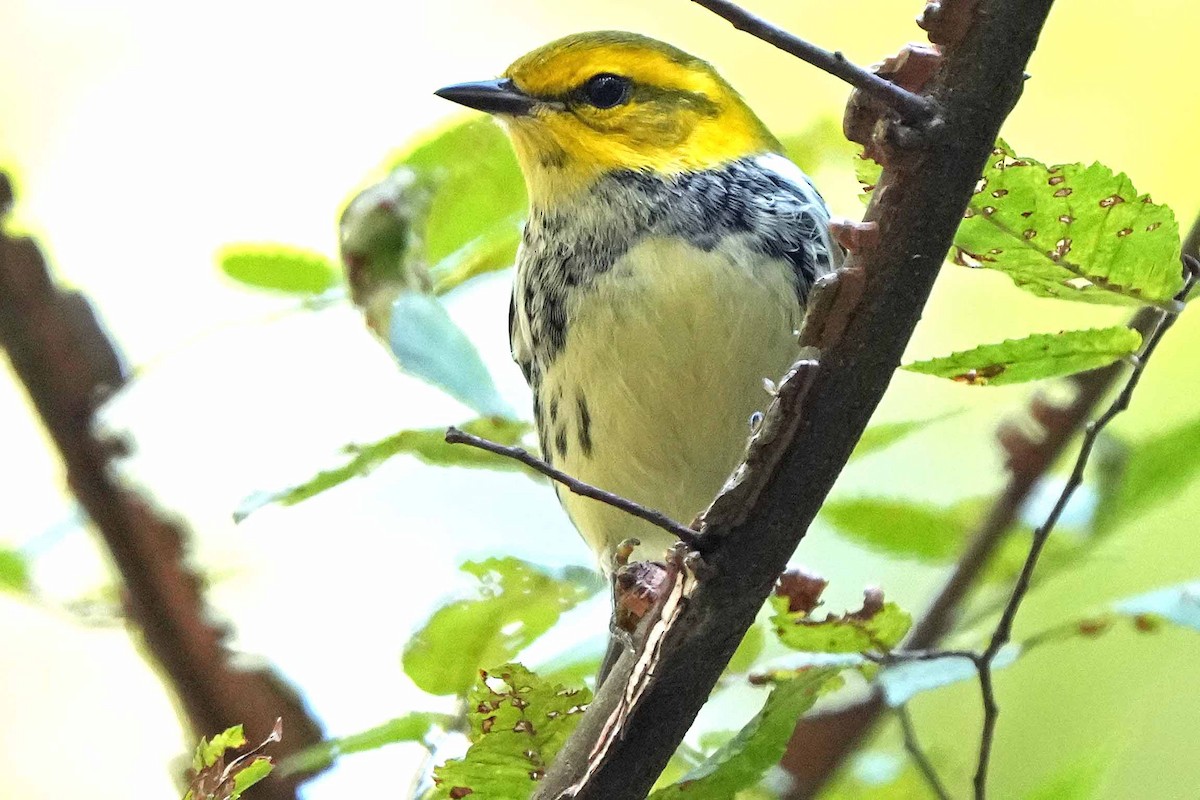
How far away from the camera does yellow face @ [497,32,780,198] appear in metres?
1.31

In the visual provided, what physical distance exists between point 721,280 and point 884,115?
21.0 inches

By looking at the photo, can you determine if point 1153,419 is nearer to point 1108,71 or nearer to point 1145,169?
point 1145,169

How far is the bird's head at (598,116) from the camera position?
1300mm

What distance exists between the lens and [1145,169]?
2.17 metres

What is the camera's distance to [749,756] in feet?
2.32

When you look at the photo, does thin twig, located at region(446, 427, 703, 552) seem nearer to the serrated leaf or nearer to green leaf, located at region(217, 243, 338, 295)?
the serrated leaf

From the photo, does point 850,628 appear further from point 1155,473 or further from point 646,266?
point 646,266

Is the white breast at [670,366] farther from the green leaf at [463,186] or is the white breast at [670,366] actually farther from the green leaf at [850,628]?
the green leaf at [850,628]

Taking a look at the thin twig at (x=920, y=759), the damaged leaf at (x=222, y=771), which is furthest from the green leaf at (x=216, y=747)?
the thin twig at (x=920, y=759)

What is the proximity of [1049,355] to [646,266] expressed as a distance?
52 centimetres

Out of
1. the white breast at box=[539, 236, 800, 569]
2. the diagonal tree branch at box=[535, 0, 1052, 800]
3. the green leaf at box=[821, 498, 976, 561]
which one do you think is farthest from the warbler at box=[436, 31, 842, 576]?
the diagonal tree branch at box=[535, 0, 1052, 800]

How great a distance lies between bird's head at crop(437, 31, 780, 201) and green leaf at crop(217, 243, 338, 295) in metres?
0.27

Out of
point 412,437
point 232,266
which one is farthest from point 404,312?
point 232,266

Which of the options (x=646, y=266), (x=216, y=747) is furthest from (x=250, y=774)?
(x=646, y=266)
